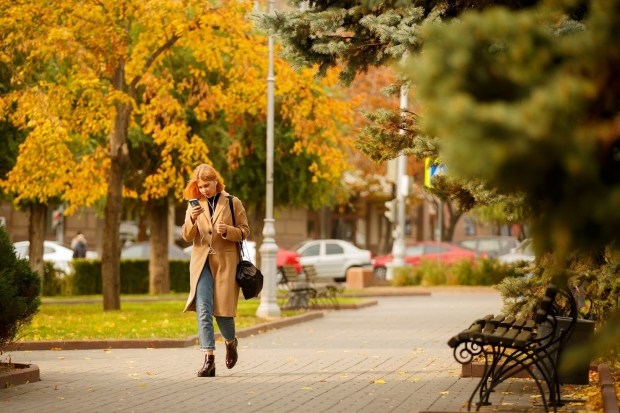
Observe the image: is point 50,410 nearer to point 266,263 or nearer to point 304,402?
point 304,402

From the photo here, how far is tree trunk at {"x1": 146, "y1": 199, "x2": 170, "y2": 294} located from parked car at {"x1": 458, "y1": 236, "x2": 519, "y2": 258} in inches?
684

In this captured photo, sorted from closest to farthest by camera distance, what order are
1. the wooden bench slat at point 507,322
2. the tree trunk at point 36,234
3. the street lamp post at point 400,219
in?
the wooden bench slat at point 507,322
the tree trunk at point 36,234
the street lamp post at point 400,219

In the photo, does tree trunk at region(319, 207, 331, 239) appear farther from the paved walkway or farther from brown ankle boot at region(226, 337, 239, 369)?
brown ankle boot at region(226, 337, 239, 369)

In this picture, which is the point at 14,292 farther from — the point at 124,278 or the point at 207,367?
the point at 124,278

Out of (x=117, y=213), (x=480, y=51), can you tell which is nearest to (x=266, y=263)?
(x=117, y=213)

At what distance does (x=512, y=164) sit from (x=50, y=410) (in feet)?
20.5

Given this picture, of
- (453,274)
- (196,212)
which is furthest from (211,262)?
(453,274)

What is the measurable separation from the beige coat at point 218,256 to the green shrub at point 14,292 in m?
1.47

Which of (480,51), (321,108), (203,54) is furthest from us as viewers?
(321,108)

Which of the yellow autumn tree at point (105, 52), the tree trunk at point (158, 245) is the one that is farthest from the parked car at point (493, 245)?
the yellow autumn tree at point (105, 52)

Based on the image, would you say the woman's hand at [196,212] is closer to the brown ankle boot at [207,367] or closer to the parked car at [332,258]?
the brown ankle boot at [207,367]

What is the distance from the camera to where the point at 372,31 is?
1020 cm

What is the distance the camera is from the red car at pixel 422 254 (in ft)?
143

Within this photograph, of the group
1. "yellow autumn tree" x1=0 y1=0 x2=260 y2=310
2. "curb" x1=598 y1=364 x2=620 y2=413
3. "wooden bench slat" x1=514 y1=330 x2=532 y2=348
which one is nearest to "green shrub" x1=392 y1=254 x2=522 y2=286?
"yellow autumn tree" x1=0 y1=0 x2=260 y2=310
